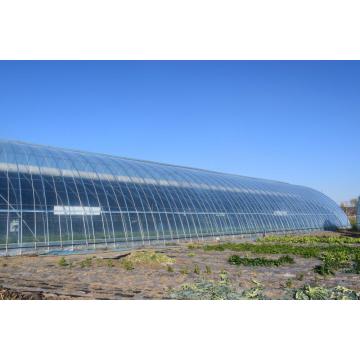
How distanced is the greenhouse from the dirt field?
297 cm

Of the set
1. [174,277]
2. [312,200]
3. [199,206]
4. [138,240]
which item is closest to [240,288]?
[174,277]

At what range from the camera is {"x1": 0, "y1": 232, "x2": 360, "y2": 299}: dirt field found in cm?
1399

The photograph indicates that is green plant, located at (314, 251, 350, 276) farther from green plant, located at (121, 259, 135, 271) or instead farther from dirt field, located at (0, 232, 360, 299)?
green plant, located at (121, 259, 135, 271)

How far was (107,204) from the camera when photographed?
29641 millimetres

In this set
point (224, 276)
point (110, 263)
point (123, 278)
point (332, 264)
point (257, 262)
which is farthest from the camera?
point (257, 262)

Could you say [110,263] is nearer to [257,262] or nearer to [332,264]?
[257,262]

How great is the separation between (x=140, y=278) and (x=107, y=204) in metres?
13.5

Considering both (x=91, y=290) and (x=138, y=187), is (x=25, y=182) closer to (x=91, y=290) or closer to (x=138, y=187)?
(x=138, y=187)

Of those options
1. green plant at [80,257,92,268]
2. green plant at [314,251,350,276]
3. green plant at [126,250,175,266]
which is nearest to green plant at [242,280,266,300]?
green plant at [314,251,350,276]

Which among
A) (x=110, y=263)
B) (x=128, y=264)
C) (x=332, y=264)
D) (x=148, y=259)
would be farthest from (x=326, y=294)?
(x=110, y=263)

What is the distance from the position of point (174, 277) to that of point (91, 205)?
13022 millimetres

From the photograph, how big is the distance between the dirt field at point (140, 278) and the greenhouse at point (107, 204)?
9.75 ft

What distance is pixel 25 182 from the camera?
1035 inches

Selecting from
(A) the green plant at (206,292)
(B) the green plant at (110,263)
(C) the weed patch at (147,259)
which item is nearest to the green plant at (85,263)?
(B) the green plant at (110,263)
